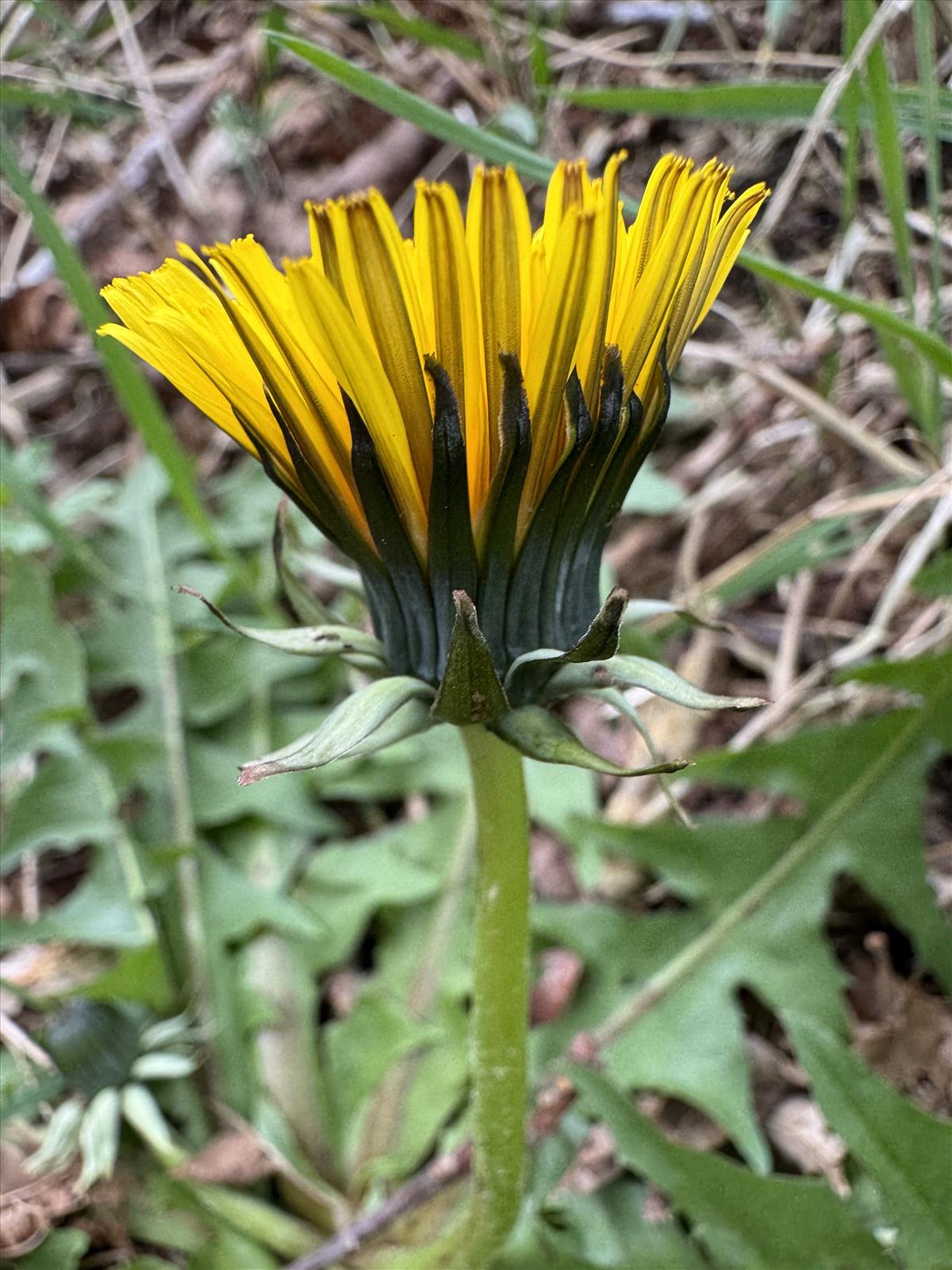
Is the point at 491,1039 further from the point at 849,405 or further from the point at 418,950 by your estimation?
the point at 849,405

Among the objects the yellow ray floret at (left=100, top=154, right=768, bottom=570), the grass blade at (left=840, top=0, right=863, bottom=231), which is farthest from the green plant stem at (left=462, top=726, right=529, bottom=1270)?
the grass blade at (left=840, top=0, right=863, bottom=231)

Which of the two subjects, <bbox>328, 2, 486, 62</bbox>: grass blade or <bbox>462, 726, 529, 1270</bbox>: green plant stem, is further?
<bbox>328, 2, 486, 62</bbox>: grass blade

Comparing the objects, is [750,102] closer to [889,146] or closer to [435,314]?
[889,146]

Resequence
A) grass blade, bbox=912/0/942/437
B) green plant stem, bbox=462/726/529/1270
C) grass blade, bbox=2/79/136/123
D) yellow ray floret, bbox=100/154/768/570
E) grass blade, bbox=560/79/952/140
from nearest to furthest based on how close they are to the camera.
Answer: yellow ray floret, bbox=100/154/768/570 < green plant stem, bbox=462/726/529/1270 < grass blade, bbox=912/0/942/437 < grass blade, bbox=560/79/952/140 < grass blade, bbox=2/79/136/123

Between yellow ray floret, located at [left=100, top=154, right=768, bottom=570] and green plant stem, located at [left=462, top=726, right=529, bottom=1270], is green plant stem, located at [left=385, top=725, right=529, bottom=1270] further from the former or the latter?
yellow ray floret, located at [left=100, top=154, right=768, bottom=570]

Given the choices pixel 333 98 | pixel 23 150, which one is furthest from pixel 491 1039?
pixel 23 150

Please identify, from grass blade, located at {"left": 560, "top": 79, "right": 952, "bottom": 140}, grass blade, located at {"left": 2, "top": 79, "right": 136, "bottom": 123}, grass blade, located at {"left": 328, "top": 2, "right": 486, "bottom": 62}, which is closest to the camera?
grass blade, located at {"left": 560, "top": 79, "right": 952, "bottom": 140}
